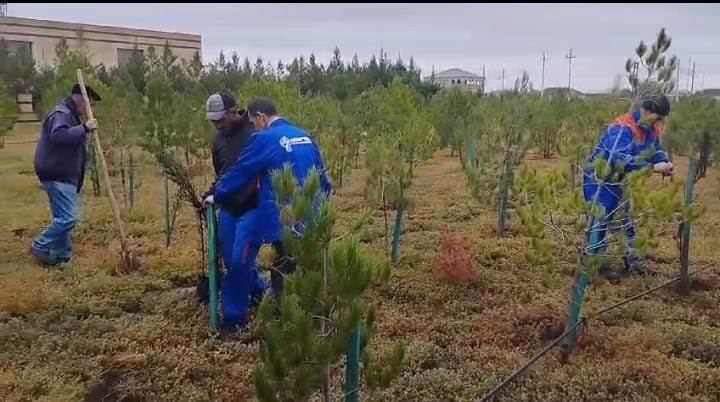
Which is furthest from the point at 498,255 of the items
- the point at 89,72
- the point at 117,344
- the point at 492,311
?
the point at 89,72

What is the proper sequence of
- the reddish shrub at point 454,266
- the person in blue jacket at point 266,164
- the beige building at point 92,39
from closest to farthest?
the person in blue jacket at point 266,164 < the reddish shrub at point 454,266 < the beige building at point 92,39

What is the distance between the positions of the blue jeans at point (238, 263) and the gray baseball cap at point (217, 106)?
0.61 m

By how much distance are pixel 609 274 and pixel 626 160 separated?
1.98 m

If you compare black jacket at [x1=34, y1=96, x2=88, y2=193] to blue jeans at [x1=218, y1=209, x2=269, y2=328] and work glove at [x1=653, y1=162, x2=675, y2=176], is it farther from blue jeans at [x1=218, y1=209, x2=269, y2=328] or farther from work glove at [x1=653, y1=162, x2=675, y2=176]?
work glove at [x1=653, y1=162, x2=675, y2=176]

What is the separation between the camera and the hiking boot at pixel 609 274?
537 cm

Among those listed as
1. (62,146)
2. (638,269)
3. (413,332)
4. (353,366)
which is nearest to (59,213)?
(62,146)

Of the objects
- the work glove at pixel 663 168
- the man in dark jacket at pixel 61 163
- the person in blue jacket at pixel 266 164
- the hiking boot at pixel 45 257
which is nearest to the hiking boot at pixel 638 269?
the work glove at pixel 663 168

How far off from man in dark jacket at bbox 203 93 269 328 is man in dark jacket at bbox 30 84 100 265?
4.91 ft

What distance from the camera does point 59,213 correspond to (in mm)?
5504

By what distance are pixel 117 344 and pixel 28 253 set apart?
8.33ft

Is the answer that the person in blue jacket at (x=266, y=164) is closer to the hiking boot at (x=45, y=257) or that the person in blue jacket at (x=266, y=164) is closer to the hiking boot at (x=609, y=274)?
the hiking boot at (x=45, y=257)

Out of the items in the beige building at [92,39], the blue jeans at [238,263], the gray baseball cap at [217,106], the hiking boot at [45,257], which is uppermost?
the beige building at [92,39]

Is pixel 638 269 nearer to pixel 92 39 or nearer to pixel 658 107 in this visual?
pixel 658 107

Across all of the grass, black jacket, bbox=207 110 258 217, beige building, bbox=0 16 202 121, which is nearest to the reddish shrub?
the grass
